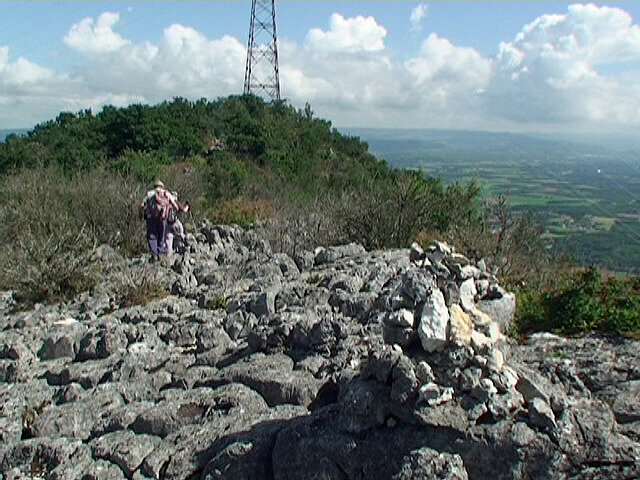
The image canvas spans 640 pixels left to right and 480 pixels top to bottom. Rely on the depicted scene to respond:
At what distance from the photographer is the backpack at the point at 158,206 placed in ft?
37.6

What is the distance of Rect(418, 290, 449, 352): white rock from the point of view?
→ 4.14 metres

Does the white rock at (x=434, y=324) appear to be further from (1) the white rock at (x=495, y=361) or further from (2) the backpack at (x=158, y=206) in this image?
(2) the backpack at (x=158, y=206)

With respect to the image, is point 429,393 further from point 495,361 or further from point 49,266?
point 49,266

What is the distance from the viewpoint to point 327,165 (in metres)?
30.0

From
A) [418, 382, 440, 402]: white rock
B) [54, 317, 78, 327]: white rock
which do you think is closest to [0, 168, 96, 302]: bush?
[54, 317, 78, 327]: white rock

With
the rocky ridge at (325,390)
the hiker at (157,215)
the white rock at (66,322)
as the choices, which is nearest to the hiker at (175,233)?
the hiker at (157,215)

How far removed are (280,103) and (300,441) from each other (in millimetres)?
33715

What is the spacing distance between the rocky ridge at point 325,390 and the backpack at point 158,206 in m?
3.40

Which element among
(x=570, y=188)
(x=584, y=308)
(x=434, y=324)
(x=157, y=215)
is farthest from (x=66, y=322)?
(x=570, y=188)

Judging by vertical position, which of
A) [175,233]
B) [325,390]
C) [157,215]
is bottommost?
[175,233]

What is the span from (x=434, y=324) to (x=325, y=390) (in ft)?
4.36

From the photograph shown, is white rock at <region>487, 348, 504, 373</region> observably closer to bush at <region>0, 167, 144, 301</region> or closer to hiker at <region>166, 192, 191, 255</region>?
bush at <region>0, 167, 144, 301</region>

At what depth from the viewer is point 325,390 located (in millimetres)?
5125

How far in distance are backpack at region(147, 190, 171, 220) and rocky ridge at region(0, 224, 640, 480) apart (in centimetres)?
340
